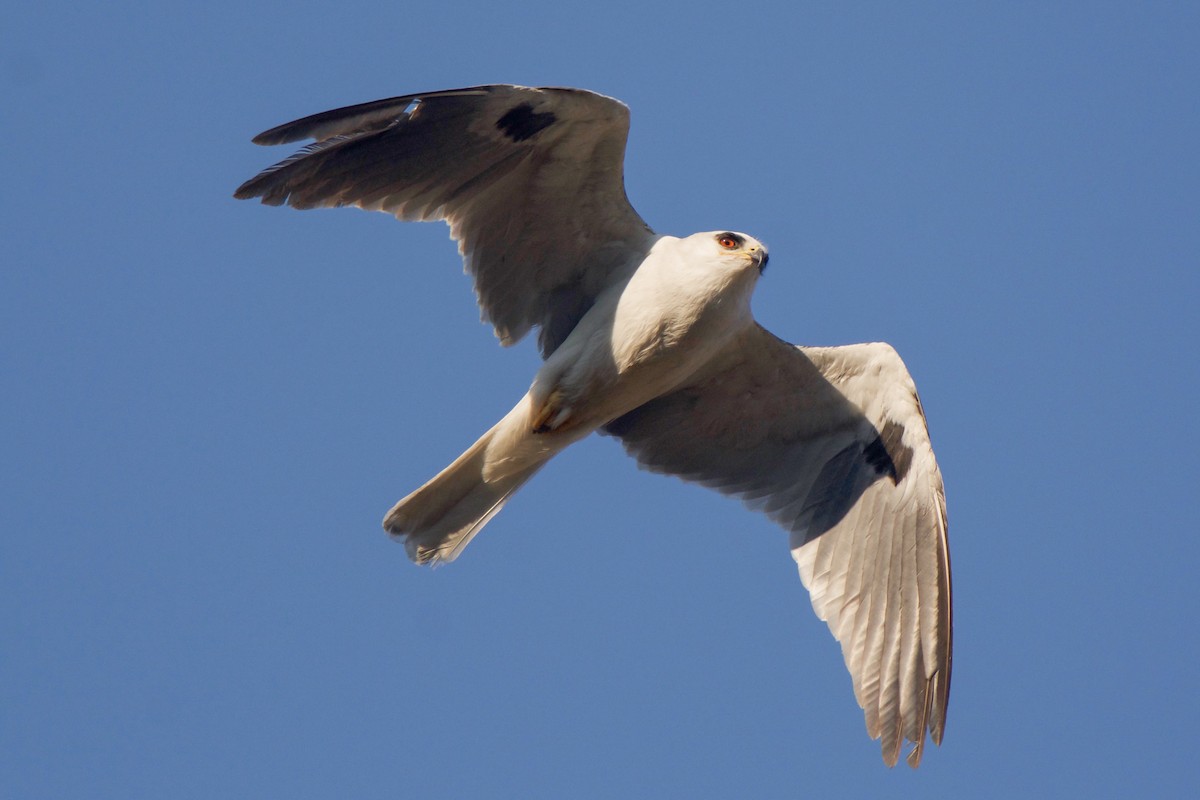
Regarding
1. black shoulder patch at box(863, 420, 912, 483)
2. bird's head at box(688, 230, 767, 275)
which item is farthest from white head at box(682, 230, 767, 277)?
black shoulder patch at box(863, 420, 912, 483)

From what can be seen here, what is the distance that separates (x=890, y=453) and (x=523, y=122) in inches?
140

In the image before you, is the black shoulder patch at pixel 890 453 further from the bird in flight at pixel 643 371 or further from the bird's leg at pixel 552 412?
→ the bird's leg at pixel 552 412

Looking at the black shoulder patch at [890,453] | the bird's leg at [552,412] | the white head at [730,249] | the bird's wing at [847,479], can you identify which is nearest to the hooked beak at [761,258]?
the white head at [730,249]

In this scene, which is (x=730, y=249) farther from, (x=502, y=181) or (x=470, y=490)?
(x=470, y=490)

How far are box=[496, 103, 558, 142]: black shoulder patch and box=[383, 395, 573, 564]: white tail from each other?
1.72 m

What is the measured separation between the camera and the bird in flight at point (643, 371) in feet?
28.9

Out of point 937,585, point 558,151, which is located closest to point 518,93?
point 558,151

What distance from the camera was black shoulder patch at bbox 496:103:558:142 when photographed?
873 cm

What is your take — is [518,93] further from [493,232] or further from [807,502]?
[807,502]

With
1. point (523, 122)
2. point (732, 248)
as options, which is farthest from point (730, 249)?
point (523, 122)

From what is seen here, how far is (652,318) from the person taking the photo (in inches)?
353

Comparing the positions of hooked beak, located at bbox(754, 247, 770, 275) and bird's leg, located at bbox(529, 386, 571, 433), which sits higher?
hooked beak, located at bbox(754, 247, 770, 275)

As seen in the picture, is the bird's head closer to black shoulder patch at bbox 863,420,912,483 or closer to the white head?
the white head

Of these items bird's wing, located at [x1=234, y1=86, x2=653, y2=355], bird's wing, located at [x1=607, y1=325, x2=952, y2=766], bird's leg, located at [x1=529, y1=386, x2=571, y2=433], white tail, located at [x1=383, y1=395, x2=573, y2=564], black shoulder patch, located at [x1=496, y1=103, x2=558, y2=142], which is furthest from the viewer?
bird's wing, located at [x1=607, y1=325, x2=952, y2=766]
